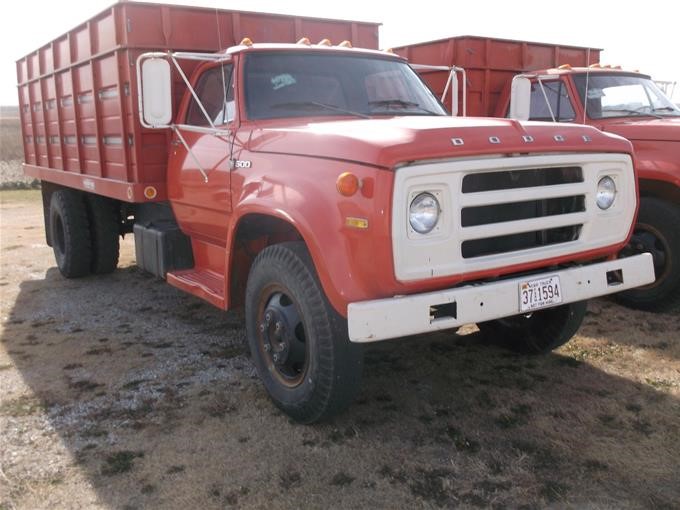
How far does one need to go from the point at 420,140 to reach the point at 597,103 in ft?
13.6

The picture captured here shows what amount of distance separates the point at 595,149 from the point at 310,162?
1602 millimetres

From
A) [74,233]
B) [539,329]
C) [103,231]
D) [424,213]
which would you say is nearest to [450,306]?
[424,213]

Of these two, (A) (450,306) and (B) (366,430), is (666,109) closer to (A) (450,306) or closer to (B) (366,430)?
(A) (450,306)

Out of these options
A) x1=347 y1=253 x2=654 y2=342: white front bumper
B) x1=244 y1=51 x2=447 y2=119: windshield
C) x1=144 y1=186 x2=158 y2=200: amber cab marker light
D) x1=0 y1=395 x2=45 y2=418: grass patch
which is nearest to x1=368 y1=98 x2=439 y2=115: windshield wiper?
x1=244 y1=51 x2=447 y2=119: windshield

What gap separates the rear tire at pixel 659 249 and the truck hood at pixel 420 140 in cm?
222

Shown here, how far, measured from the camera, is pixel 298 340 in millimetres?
3848

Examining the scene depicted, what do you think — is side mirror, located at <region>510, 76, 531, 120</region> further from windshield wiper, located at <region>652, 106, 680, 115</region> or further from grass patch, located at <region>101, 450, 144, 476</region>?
grass patch, located at <region>101, 450, 144, 476</region>

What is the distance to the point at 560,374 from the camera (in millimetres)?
4617

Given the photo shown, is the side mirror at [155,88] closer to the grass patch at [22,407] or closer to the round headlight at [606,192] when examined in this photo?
the grass patch at [22,407]

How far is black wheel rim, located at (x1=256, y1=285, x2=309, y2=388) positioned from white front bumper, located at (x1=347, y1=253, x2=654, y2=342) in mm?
685

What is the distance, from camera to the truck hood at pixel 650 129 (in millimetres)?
5812

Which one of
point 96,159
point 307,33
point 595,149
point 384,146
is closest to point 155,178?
point 96,159

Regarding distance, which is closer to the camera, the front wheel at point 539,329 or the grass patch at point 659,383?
the grass patch at point 659,383

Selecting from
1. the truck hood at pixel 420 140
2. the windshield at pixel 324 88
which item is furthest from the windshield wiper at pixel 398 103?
the truck hood at pixel 420 140
